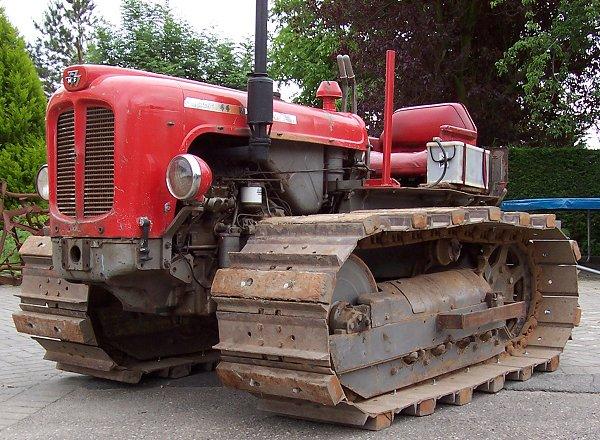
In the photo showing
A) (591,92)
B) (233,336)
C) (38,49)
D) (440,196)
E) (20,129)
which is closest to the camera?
(233,336)

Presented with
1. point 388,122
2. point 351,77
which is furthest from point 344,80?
point 388,122

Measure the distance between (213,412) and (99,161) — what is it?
1.64m

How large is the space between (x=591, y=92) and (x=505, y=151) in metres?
11.2

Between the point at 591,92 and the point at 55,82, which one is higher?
the point at 55,82

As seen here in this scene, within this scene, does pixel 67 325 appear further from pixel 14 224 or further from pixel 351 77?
pixel 14 224

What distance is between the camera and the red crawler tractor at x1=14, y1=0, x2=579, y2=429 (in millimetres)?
4324

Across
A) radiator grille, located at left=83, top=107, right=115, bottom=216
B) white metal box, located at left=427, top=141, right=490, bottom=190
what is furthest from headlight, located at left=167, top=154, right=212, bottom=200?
white metal box, located at left=427, top=141, right=490, bottom=190

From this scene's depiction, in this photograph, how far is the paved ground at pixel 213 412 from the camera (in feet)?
14.7

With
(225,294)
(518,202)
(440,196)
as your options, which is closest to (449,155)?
(440,196)

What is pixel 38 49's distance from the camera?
51375 mm

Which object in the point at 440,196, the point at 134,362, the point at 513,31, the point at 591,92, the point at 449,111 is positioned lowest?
the point at 134,362

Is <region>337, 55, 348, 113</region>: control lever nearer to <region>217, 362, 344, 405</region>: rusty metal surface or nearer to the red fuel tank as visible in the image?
the red fuel tank

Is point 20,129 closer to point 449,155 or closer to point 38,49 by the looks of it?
point 449,155

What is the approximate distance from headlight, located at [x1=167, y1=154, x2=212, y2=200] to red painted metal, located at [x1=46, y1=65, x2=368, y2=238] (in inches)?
6.3
